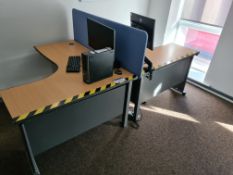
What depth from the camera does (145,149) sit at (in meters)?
1.96

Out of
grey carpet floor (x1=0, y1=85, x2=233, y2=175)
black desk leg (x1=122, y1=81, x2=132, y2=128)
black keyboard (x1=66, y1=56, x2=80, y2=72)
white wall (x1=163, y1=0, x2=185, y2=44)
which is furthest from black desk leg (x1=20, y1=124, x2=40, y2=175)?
white wall (x1=163, y1=0, x2=185, y2=44)

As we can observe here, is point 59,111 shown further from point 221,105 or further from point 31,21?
point 221,105

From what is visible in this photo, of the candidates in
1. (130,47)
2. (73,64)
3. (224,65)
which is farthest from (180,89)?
(73,64)

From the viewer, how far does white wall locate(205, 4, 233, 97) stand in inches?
103

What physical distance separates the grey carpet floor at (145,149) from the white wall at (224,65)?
21.8 inches

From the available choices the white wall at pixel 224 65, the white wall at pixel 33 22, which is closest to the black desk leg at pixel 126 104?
the white wall at pixel 33 22

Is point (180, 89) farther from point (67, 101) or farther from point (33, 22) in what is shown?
point (33, 22)

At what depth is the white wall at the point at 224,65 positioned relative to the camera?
8.61ft

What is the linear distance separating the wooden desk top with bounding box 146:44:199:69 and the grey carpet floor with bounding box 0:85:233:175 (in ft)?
2.42

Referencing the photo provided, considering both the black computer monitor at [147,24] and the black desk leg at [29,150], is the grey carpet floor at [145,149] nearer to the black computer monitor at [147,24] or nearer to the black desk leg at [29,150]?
the black desk leg at [29,150]

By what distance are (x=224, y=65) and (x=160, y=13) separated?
57.4 inches

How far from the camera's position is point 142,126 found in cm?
225

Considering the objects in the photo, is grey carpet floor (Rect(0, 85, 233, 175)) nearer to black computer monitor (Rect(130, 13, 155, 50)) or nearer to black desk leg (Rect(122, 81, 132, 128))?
black desk leg (Rect(122, 81, 132, 128))

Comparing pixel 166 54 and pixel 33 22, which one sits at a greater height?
pixel 33 22
